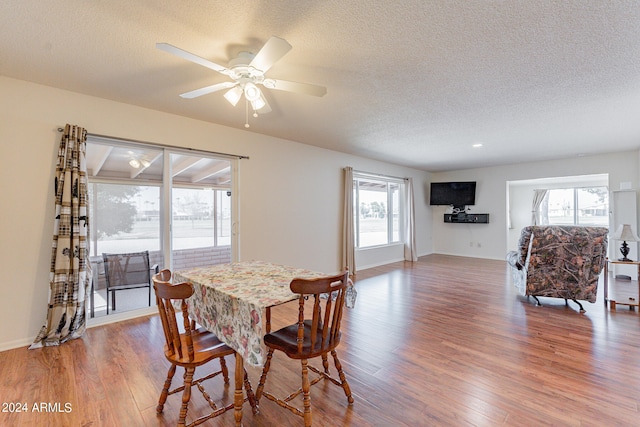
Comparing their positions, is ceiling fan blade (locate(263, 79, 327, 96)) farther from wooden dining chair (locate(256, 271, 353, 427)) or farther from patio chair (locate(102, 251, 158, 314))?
patio chair (locate(102, 251, 158, 314))

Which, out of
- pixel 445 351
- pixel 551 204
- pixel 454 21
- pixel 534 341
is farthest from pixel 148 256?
pixel 551 204

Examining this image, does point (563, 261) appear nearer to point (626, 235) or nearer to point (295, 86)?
point (626, 235)

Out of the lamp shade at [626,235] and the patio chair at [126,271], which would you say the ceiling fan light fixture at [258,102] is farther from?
the lamp shade at [626,235]

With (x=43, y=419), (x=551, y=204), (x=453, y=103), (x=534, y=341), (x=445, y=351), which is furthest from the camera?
(x=551, y=204)

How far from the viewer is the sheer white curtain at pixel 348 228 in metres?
5.46

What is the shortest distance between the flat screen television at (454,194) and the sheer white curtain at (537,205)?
6.80ft

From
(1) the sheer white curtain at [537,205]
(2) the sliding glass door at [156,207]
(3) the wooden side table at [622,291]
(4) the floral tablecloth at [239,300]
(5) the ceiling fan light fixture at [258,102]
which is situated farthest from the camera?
(1) the sheer white curtain at [537,205]

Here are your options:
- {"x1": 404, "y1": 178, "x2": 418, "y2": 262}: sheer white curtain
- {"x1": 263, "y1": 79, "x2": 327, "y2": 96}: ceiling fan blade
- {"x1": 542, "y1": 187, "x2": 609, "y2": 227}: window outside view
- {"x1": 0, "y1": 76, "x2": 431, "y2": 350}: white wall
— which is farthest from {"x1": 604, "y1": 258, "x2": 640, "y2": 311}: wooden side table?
{"x1": 263, "y1": 79, "x2": 327, "y2": 96}: ceiling fan blade

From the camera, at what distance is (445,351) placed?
98.8 inches

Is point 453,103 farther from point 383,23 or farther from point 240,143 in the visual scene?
point 240,143

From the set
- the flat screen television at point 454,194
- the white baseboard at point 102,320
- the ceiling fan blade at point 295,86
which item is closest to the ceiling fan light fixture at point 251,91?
the ceiling fan blade at point 295,86

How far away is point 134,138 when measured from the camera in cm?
319

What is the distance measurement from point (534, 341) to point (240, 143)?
4095mm

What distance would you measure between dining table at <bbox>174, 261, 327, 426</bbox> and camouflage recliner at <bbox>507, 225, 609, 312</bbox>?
127 inches
